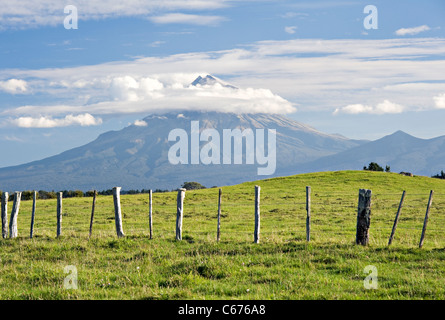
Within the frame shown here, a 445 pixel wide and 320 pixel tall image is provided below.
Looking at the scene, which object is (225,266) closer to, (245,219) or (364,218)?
(364,218)

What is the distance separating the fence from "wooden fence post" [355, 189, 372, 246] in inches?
→ 7.1

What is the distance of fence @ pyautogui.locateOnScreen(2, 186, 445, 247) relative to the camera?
2095 cm

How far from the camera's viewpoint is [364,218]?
58.4ft

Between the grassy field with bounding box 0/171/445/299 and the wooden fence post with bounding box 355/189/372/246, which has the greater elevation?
the wooden fence post with bounding box 355/189/372/246

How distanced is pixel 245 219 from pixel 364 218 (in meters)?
14.9

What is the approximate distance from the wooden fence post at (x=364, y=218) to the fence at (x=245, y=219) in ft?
0.59

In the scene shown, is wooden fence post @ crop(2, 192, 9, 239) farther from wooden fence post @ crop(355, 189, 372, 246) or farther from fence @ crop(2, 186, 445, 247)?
wooden fence post @ crop(355, 189, 372, 246)

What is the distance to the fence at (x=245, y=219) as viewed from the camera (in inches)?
825

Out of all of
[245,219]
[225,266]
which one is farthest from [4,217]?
[245,219]

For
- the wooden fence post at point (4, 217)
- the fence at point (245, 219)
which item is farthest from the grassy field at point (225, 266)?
the wooden fence post at point (4, 217)

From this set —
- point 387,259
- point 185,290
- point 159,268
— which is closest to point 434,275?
point 387,259

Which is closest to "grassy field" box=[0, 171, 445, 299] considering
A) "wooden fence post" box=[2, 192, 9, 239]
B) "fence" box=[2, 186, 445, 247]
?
"fence" box=[2, 186, 445, 247]

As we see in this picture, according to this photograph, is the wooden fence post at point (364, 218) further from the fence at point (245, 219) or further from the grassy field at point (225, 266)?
the grassy field at point (225, 266)
